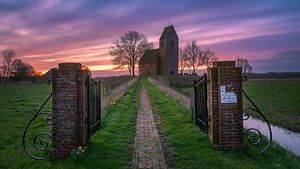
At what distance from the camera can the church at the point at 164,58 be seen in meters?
89.4

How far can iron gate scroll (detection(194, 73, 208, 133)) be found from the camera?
10.1 meters

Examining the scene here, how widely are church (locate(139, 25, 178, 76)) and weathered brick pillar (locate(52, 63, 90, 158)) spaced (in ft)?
263

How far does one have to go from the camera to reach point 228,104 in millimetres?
8953

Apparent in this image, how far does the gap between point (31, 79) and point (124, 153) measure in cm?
9413

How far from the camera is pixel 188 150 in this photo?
9227 millimetres

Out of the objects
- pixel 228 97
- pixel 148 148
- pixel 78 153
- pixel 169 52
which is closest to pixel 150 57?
pixel 169 52

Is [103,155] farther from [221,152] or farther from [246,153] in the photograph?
[246,153]

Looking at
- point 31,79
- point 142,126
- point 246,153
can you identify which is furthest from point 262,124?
point 31,79

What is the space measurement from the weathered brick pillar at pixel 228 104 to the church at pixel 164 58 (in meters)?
79.6

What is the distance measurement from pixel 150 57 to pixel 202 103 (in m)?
82.6

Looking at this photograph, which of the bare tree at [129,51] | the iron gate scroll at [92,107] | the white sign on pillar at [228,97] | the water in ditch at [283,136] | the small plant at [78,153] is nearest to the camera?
the small plant at [78,153]

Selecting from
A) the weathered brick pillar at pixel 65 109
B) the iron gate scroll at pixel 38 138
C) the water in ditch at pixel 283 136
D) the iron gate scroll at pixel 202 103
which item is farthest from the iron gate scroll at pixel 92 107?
the water in ditch at pixel 283 136

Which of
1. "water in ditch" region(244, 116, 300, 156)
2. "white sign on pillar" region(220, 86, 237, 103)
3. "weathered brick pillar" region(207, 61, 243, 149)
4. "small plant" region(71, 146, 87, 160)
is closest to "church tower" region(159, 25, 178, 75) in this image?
"water in ditch" region(244, 116, 300, 156)

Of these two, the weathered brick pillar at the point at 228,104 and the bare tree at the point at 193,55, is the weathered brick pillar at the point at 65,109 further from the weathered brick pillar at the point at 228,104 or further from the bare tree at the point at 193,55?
the bare tree at the point at 193,55
